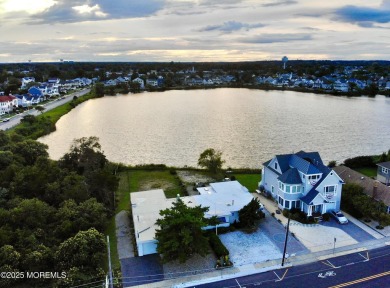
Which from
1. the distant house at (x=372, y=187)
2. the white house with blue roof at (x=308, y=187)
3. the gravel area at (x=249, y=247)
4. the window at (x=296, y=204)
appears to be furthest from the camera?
the window at (x=296, y=204)

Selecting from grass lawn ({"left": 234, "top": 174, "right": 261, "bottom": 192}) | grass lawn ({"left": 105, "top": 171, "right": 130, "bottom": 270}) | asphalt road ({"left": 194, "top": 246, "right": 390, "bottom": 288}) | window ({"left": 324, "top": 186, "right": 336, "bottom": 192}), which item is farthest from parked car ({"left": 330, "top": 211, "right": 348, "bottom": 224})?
grass lawn ({"left": 105, "top": 171, "right": 130, "bottom": 270})

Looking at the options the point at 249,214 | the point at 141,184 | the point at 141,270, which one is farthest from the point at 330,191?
the point at 141,184

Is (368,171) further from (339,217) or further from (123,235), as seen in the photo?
(123,235)

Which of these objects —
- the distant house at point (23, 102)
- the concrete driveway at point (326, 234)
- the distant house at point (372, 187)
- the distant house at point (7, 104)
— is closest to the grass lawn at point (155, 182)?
Answer: the concrete driveway at point (326, 234)

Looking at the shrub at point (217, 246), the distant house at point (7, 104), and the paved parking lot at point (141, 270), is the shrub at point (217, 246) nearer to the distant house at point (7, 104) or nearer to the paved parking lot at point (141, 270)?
the paved parking lot at point (141, 270)

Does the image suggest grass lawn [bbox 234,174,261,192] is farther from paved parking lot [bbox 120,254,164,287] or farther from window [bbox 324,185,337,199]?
paved parking lot [bbox 120,254,164,287]

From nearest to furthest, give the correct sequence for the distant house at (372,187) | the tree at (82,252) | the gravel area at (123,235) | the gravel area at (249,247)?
the tree at (82,252) → the gravel area at (249,247) → the gravel area at (123,235) → the distant house at (372,187)

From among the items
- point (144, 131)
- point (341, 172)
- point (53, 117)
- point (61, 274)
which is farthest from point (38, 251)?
point (53, 117)
